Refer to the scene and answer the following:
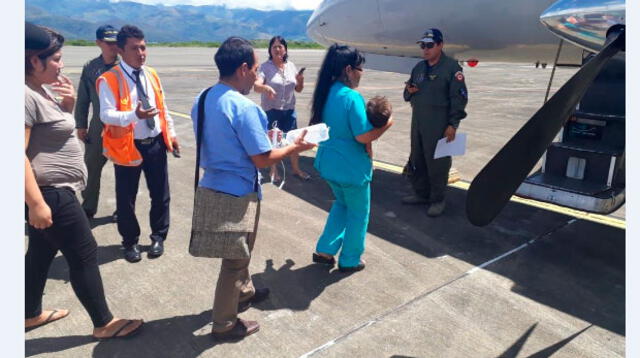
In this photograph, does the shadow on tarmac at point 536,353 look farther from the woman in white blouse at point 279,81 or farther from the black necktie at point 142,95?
the woman in white blouse at point 279,81

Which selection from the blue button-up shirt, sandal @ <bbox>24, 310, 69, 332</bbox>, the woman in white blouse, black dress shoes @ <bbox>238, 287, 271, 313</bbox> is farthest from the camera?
the woman in white blouse

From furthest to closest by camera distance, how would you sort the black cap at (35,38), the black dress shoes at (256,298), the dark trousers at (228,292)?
the black dress shoes at (256,298), the dark trousers at (228,292), the black cap at (35,38)

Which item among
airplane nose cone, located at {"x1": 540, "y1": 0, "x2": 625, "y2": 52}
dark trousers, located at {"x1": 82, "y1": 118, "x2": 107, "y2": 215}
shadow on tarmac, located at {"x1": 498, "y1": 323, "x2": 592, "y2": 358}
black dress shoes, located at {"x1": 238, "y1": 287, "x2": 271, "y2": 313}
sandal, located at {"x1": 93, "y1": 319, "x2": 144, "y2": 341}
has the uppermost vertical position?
airplane nose cone, located at {"x1": 540, "y1": 0, "x2": 625, "y2": 52}

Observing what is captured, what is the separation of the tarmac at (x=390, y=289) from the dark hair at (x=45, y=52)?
66.4 inches

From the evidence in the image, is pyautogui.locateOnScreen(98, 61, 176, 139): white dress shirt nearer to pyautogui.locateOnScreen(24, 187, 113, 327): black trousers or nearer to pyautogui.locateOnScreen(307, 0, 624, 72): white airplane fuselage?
pyautogui.locateOnScreen(24, 187, 113, 327): black trousers

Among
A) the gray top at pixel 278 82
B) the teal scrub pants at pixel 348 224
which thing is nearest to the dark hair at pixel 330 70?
the teal scrub pants at pixel 348 224

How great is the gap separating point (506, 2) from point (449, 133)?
154 centimetres

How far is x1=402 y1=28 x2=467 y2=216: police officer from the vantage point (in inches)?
194

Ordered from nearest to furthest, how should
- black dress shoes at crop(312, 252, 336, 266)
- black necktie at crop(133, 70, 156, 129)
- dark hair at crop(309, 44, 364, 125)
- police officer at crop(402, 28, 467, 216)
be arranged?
dark hair at crop(309, 44, 364, 125) → black necktie at crop(133, 70, 156, 129) → black dress shoes at crop(312, 252, 336, 266) → police officer at crop(402, 28, 467, 216)

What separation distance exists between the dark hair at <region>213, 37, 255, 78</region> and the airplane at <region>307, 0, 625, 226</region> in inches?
61.6

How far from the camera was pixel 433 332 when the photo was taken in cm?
314

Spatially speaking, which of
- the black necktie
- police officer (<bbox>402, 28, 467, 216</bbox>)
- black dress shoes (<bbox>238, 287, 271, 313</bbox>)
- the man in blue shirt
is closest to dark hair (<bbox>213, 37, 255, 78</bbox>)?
the man in blue shirt

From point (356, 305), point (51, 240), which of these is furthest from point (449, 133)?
point (51, 240)

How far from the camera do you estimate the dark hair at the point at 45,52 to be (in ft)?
8.17
